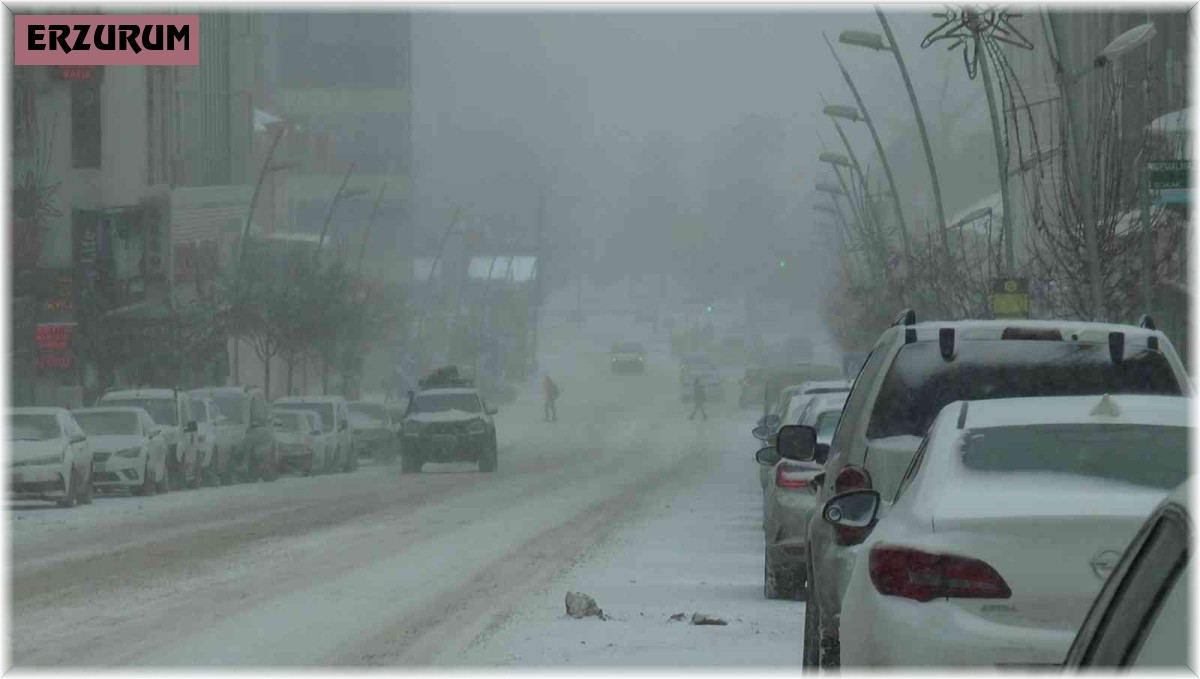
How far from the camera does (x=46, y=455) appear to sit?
97.1 ft

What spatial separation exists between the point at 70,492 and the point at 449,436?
14.9m

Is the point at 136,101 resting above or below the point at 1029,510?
above

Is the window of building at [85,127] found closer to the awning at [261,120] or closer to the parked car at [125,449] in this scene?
the parked car at [125,449]

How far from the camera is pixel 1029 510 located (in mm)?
6711

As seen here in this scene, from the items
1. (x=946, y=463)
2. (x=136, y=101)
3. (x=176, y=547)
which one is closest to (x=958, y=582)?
(x=946, y=463)

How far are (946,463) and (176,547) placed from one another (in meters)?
15.1

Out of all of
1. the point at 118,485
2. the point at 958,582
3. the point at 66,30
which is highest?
the point at 66,30

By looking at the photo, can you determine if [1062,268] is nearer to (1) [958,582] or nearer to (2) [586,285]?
(1) [958,582]

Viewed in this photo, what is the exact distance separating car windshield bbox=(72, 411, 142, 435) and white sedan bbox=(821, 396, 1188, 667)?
2802cm

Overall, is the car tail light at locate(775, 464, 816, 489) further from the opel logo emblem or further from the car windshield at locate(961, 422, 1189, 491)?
the opel logo emblem

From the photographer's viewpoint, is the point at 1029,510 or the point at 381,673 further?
the point at 381,673

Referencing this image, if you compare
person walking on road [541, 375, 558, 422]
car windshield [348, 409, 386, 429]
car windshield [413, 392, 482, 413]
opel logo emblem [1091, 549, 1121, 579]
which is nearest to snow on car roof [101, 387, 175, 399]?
car windshield [413, 392, 482, 413]

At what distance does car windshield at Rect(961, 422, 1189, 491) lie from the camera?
7.21 m

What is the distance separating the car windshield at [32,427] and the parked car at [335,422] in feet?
54.0
